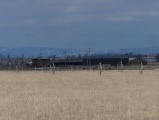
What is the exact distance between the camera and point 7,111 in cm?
1314

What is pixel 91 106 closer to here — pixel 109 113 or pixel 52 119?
pixel 109 113

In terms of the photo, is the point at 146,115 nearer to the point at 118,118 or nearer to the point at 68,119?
the point at 118,118

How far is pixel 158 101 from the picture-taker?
15477mm

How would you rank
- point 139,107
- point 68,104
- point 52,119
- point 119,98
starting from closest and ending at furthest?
point 52,119 → point 139,107 → point 68,104 → point 119,98

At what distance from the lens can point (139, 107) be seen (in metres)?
13.8

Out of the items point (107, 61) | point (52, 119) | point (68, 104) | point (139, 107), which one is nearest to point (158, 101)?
point (139, 107)

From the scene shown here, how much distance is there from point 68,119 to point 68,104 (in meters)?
3.43

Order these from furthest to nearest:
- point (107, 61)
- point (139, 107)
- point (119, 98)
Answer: point (107, 61)
point (119, 98)
point (139, 107)

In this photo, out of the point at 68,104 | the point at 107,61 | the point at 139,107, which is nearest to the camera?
the point at 139,107

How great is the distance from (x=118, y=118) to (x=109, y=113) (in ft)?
3.63

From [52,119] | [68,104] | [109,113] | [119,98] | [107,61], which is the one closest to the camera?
[52,119]

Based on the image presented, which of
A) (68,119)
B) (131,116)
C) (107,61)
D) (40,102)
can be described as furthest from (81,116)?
(107,61)

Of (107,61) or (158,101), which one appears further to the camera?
(107,61)

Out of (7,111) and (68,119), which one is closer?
(68,119)
